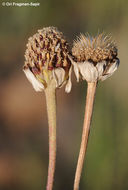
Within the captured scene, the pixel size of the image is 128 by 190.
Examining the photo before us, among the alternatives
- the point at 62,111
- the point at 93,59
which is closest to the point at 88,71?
the point at 93,59

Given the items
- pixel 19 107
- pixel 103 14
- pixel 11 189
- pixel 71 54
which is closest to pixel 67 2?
pixel 103 14

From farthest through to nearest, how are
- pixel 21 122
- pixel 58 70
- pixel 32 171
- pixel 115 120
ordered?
pixel 21 122, pixel 32 171, pixel 115 120, pixel 58 70

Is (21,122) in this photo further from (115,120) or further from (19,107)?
(115,120)

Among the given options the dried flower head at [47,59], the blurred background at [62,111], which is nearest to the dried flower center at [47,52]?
the dried flower head at [47,59]

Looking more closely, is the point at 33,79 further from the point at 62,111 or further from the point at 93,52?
the point at 62,111

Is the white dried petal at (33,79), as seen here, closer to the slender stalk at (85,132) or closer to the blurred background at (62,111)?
the slender stalk at (85,132)

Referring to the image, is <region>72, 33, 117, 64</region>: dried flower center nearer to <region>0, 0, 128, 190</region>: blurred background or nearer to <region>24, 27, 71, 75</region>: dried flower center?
<region>24, 27, 71, 75</region>: dried flower center
